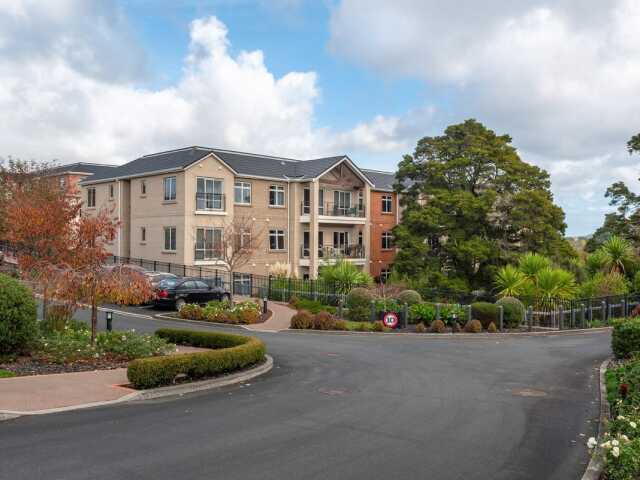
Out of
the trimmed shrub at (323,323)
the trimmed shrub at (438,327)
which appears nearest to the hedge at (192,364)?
the trimmed shrub at (323,323)

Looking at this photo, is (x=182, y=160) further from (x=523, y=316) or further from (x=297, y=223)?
(x=523, y=316)

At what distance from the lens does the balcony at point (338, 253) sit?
150ft

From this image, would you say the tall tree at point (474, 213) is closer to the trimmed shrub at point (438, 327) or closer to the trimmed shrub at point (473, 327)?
the trimmed shrub at point (473, 327)

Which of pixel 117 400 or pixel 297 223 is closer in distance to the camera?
pixel 117 400

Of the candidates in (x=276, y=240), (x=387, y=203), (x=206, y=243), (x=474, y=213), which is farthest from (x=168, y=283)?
(x=387, y=203)

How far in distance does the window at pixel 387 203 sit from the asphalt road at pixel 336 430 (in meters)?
37.1

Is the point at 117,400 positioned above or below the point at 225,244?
below

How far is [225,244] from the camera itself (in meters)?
31.1

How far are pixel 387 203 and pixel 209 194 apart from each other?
17453mm

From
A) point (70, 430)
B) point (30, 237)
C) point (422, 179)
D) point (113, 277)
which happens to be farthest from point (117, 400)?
point (422, 179)

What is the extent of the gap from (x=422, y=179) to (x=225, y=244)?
52.0 ft

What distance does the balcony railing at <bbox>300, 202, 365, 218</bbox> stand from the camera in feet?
149

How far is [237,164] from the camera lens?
4338 centimetres

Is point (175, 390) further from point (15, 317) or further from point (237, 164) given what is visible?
point (237, 164)
